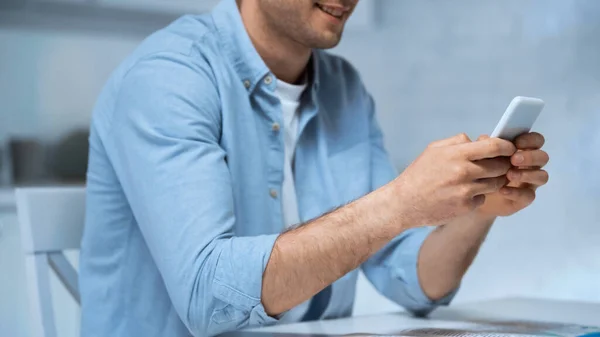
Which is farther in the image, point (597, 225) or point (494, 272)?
point (494, 272)

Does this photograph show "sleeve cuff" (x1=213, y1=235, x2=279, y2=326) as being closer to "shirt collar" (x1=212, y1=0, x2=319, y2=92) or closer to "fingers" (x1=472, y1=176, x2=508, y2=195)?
"fingers" (x1=472, y1=176, x2=508, y2=195)

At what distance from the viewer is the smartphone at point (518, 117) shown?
0.83 m

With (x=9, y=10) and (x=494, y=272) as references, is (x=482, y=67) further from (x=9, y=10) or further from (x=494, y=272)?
(x=9, y=10)

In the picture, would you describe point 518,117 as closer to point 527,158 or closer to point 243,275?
point 527,158

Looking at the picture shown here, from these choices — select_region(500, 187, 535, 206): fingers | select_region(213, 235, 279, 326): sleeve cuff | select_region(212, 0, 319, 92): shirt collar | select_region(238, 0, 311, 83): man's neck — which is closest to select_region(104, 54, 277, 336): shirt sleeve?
select_region(213, 235, 279, 326): sleeve cuff

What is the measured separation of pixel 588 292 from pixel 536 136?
1203 mm

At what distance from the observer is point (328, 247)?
900mm

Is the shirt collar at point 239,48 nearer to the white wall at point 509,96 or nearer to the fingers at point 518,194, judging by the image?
the fingers at point 518,194

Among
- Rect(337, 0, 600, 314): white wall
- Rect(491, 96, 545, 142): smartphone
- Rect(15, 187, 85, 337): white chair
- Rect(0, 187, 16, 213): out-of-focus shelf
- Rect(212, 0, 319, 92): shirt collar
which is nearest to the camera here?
Rect(491, 96, 545, 142): smartphone

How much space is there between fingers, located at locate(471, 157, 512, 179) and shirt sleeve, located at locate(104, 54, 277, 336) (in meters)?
0.24

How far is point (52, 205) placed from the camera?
1126mm

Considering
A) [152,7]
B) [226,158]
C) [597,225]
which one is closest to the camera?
[226,158]

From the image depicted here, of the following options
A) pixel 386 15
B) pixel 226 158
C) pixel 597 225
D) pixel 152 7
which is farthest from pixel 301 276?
pixel 386 15

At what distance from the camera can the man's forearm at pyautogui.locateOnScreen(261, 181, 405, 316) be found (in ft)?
2.96
